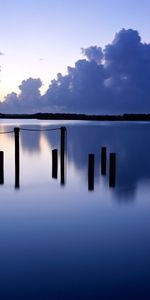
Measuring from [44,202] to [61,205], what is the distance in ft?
2.03

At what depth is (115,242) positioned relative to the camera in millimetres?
8305

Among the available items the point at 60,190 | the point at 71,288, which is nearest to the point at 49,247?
the point at 71,288

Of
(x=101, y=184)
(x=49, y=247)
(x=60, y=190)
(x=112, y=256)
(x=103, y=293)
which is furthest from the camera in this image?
(x=101, y=184)

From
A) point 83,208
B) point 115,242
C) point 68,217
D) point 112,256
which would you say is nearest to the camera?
point 112,256

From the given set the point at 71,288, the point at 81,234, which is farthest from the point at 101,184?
the point at 71,288

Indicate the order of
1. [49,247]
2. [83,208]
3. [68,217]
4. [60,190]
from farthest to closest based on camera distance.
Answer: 1. [60,190]
2. [83,208]
3. [68,217]
4. [49,247]

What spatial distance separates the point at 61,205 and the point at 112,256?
197 inches

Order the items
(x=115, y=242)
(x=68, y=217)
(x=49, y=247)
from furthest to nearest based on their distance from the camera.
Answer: (x=68, y=217) < (x=115, y=242) < (x=49, y=247)

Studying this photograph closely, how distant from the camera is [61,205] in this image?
12141mm

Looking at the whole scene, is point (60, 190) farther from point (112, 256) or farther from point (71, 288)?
point (71, 288)

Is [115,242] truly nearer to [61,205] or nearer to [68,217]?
[68,217]

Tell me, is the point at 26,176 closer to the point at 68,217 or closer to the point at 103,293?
the point at 68,217

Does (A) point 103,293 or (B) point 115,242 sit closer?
(A) point 103,293

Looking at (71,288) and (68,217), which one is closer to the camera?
(71,288)
